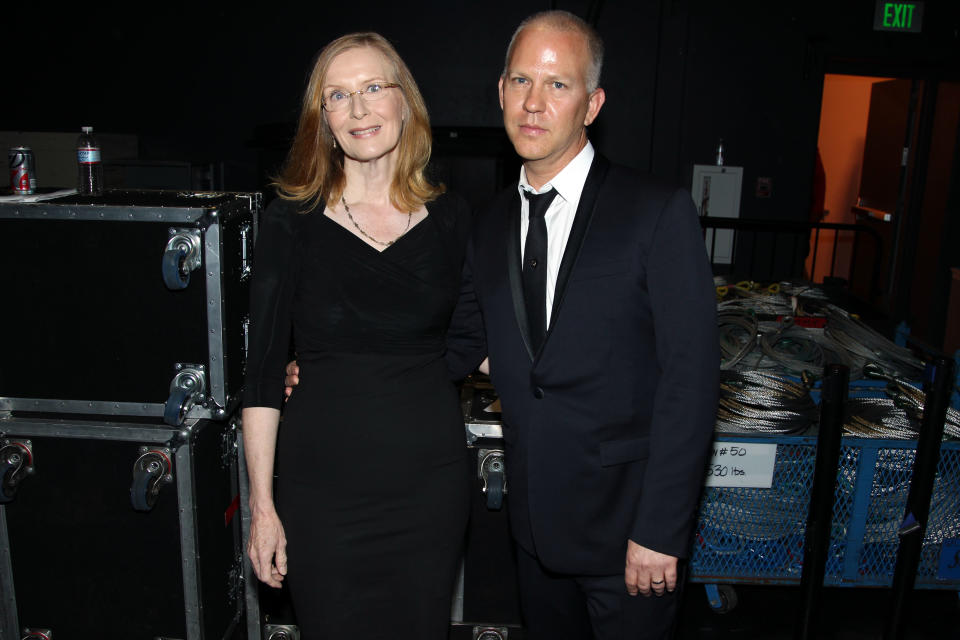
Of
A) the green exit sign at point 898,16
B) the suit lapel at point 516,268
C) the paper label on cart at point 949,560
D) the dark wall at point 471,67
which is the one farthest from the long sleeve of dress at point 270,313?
the green exit sign at point 898,16

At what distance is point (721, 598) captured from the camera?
327 cm

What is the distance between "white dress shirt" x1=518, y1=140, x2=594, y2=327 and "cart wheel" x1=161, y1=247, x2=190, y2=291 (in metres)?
1.00

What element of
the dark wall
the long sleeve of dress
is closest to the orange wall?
→ the dark wall

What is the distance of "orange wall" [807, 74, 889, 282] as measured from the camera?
32.8ft

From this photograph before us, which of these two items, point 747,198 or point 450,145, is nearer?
point 450,145

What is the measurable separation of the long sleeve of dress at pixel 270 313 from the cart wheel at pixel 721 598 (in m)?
2.20

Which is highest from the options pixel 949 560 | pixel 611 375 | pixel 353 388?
pixel 611 375

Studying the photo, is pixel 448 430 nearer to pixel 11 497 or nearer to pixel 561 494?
pixel 561 494

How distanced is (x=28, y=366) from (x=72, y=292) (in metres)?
0.27

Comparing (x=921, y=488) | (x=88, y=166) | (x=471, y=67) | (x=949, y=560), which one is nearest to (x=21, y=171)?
(x=88, y=166)

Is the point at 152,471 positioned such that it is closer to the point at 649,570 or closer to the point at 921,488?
the point at 649,570

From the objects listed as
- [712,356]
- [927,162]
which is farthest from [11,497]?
[927,162]

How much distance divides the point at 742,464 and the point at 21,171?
8.27ft

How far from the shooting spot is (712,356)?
165 centimetres
